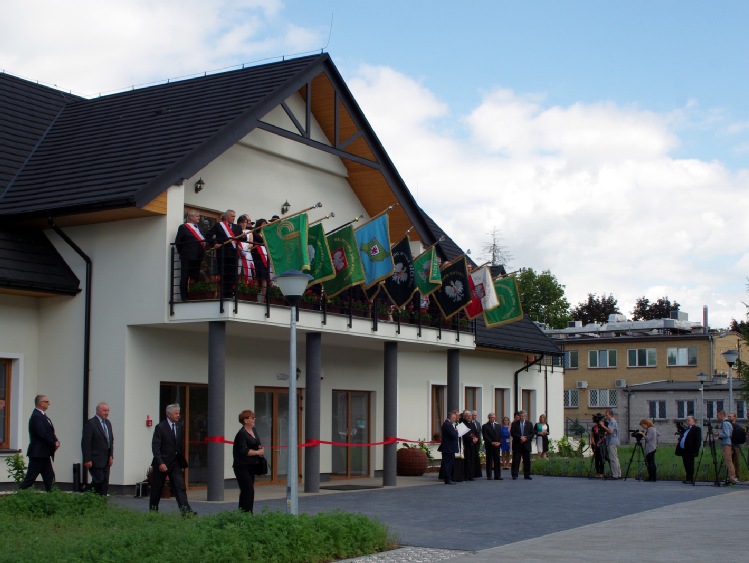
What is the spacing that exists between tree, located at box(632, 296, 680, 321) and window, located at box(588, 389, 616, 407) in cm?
1854

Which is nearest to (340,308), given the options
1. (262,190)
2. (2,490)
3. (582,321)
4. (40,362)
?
(262,190)

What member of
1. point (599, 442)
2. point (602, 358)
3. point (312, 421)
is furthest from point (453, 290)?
point (602, 358)

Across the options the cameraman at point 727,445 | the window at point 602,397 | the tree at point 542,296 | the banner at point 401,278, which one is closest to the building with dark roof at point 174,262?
the banner at point 401,278

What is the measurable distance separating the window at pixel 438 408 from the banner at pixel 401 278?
7.90 metres

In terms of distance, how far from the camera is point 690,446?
997 inches

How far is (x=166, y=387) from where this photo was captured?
2142 centimetres

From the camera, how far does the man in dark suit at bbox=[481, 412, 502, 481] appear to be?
2630 cm

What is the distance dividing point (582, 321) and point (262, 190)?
66.1 metres

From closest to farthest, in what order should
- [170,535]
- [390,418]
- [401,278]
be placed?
[170,535]
[401,278]
[390,418]

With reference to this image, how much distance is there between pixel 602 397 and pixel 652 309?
812 inches

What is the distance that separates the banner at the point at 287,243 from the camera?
18.8m

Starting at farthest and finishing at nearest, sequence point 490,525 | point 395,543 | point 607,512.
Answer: point 607,512
point 490,525
point 395,543

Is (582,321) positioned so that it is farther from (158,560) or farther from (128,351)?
(158,560)

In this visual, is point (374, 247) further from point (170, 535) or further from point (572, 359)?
point (572, 359)
